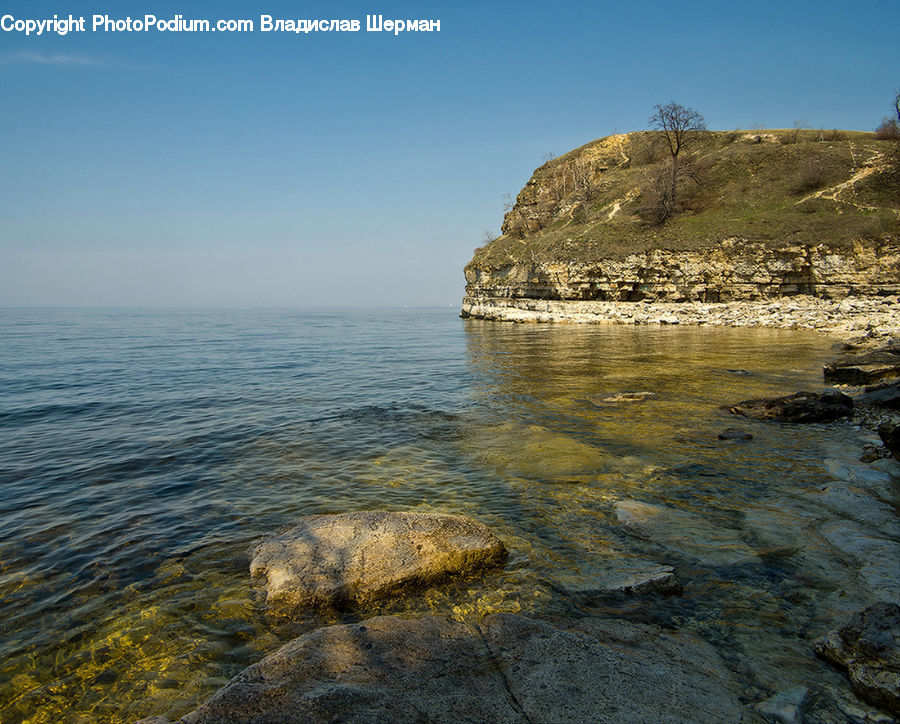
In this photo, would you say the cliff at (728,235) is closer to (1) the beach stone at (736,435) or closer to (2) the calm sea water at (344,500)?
(2) the calm sea water at (344,500)

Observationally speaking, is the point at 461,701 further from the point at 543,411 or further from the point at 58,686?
the point at 543,411

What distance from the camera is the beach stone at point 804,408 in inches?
396

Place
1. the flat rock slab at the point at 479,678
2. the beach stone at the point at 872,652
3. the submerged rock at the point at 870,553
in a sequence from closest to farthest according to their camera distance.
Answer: the flat rock slab at the point at 479,678 < the beach stone at the point at 872,652 < the submerged rock at the point at 870,553

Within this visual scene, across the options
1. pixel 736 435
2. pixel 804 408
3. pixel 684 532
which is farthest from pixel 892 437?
pixel 684 532

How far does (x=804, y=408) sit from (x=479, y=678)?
10.7 metres

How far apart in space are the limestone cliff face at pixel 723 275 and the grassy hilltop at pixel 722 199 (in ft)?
3.62

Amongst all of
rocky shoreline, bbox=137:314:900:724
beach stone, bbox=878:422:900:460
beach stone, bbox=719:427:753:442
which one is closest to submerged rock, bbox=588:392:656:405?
beach stone, bbox=719:427:753:442

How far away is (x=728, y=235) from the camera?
4450 centimetres

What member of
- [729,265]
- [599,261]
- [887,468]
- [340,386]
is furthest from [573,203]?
[887,468]

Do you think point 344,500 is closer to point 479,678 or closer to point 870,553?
point 479,678

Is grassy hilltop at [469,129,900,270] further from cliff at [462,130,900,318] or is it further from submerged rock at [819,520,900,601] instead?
submerged rock at [819,520,900,601]

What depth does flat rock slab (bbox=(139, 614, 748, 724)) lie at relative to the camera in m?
2.52

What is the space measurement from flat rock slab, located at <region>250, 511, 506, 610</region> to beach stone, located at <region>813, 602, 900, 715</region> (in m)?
2.81

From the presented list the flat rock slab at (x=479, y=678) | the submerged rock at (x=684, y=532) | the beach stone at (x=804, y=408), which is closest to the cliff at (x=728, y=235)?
the beach stone at (x=804, y=408)
